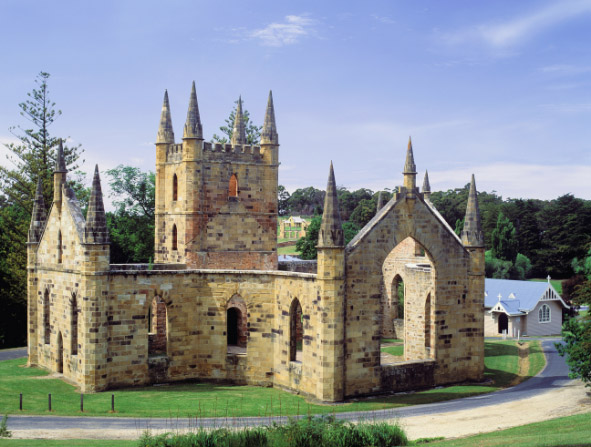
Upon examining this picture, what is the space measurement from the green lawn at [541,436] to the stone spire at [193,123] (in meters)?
22.6

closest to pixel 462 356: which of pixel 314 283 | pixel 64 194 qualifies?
pixel 314 283

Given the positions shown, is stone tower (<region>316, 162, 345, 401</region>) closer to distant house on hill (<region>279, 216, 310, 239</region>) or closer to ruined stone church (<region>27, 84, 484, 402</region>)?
ruined stone church (<region>27, 84, 484, 402</region>)

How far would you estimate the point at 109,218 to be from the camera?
225 ft

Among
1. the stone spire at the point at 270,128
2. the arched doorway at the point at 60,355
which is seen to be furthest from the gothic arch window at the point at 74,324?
the stone spire at the point at 270,128

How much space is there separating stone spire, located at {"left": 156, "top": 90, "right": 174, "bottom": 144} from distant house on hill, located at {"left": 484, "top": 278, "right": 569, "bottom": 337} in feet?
106

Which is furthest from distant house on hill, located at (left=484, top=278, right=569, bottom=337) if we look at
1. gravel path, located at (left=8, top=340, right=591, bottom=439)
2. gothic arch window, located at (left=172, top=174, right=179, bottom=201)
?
gothic arch window, located at (left=172, top=174, right=179, bottom=201)

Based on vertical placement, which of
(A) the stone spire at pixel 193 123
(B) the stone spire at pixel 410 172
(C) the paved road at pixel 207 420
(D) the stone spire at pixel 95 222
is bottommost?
(C) the paved road at pixel 207 420

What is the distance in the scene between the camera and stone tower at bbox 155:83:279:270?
37031 millimetres

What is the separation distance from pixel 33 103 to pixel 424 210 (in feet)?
134

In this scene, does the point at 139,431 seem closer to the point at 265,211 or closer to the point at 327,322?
the point at 327,322

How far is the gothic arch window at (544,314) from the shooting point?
56969mm

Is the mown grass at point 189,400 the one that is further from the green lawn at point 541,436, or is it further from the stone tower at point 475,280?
the green lawn at point 541,436

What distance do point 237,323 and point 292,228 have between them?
312 feet

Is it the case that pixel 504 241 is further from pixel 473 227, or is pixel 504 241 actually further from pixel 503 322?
pixel 473 227
